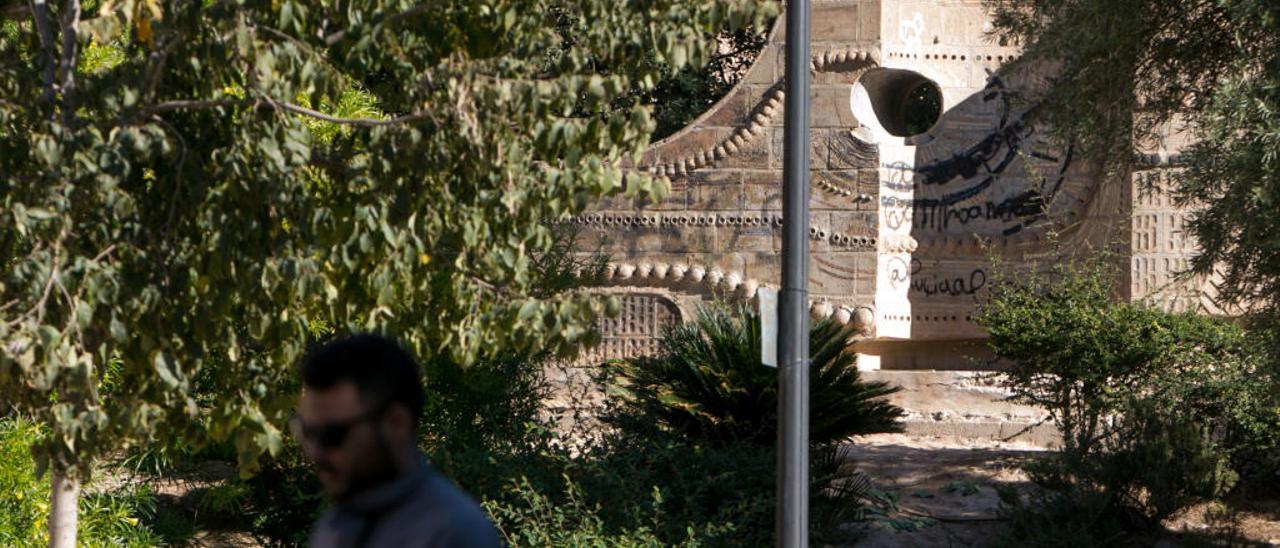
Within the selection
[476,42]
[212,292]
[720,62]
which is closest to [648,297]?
[720,62]

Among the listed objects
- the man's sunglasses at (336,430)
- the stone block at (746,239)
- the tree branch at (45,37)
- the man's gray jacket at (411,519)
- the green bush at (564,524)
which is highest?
the tree branch at (45,37)

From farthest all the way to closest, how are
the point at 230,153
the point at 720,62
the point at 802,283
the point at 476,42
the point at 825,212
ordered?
the point at 720,62 → the point at 825,212 → the point at 802,283 → the point at 476,42 → the point at 230,153

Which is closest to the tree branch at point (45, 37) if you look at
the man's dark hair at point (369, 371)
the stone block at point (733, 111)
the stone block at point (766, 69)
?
the man's dark hair at point (369, 371)

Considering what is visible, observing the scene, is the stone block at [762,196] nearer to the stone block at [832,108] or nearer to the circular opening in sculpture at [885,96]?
the stone block at [832,108]

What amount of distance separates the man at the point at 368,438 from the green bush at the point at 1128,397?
7893 millimetres

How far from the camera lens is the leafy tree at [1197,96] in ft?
27.3

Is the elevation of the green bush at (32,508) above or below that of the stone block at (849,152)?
below

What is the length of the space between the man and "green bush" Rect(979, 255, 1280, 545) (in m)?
7.89

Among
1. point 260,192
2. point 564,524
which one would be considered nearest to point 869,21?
point 564,524

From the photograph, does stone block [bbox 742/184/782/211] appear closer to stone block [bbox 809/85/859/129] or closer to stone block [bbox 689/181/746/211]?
stone block [bbox 689/181/746/211]

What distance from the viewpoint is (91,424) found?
4.59 metres

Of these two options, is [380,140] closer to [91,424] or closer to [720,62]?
[91,424]

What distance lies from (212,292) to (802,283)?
131 inches

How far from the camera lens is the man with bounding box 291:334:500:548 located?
2521 millimetres
